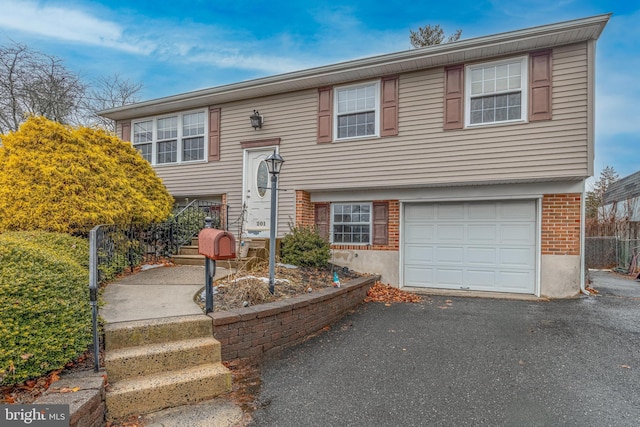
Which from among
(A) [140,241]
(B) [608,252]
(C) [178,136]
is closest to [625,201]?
(B) [608,252]

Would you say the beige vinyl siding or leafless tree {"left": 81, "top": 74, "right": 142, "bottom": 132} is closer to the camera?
the beige vinyl siding

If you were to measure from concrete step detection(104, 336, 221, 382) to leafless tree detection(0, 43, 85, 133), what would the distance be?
13.1 metres

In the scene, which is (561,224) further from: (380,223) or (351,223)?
(351,223)

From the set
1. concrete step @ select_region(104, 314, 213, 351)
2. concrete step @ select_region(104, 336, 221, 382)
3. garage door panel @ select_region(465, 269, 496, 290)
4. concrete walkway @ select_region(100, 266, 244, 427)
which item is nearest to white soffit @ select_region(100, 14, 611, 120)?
garage door panel @ select_region(465, 269, 496, 290)

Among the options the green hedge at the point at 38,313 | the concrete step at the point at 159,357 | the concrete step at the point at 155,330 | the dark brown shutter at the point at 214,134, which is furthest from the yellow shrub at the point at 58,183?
the dark brown shutter at the point at 214,134

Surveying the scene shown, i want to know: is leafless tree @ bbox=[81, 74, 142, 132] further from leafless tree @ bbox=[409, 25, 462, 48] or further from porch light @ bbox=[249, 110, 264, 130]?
leafless tree @ bbox=[409, 25, 462, 48]

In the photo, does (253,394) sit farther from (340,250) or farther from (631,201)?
(631,201)

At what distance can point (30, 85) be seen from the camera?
43.3ft

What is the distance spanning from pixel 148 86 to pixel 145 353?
20.4 metres

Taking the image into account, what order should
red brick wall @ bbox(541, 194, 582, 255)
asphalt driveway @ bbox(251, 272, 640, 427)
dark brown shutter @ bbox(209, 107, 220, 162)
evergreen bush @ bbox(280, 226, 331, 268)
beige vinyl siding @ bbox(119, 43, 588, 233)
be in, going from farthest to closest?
1. dark brown shutter @ bbox(209, 107, 220, 162)
2. evergreen bush @ bbox(280, 226, 331, 268)
3. red brick wall @ bbox(541, 194, 582, 255)
4. beige vinyl siding @ bbox(119, 43, 588, 233)
5. asphalt driveway @ bbox(251, 272, 640, 427)

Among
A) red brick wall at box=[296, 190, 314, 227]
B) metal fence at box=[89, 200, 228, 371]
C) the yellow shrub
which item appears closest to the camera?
metal fence at box=[89, 200, 228, 371]

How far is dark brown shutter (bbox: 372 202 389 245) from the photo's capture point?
837 centimetres

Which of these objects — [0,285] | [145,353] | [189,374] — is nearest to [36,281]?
[0,285]

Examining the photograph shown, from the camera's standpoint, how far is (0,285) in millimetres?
2529
